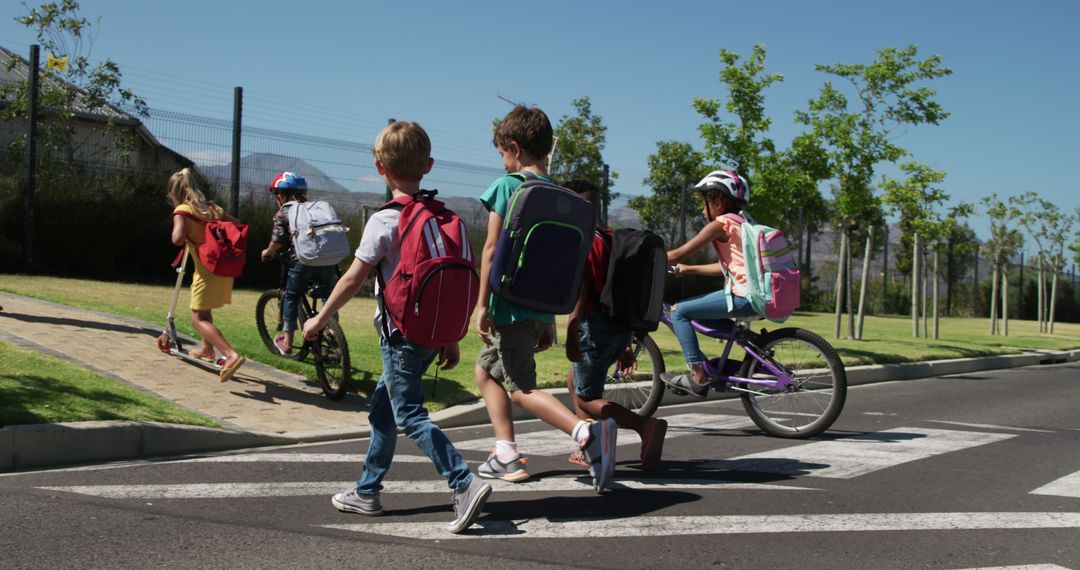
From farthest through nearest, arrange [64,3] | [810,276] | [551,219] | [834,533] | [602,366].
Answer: [810,276], [64,3], [602,366], [551,219], [834,533]

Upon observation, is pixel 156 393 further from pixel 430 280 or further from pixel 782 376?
pixel 782 376

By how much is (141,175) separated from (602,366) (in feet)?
39.1

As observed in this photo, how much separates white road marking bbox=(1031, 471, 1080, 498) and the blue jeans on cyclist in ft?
6.92

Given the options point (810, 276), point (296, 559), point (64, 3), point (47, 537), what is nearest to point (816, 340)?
point (296, 559)

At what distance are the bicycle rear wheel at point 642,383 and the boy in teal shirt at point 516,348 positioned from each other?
230cm

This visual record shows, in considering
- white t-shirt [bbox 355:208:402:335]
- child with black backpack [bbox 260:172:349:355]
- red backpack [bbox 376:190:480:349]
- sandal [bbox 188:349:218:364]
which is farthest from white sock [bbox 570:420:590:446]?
sandal [bbox 188:349:218:364]

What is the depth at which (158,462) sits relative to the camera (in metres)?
5.80

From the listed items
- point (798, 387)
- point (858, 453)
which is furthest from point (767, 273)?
point (858, 453)

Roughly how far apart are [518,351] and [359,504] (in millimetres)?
1082

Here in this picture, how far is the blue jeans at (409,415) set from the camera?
4344 mm

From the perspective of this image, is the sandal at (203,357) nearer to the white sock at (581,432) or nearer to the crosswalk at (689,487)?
A: the crosswalk at (689,487)

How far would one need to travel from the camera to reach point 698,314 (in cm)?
719

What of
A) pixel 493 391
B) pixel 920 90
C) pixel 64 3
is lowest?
pixel 493 391

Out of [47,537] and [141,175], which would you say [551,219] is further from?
[141,175]
